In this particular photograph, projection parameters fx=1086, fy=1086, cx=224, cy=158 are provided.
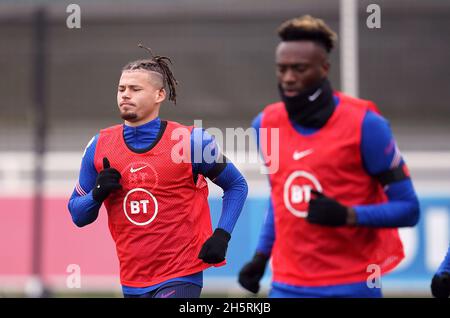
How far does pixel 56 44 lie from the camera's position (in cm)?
1066

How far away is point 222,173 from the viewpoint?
17.8 feet

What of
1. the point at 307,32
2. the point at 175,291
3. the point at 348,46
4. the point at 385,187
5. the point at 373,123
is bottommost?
the point at 175,291

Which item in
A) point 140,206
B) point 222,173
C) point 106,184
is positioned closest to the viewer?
point 106,184

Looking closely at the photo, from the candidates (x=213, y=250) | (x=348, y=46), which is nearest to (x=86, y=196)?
(x=213, y=250)

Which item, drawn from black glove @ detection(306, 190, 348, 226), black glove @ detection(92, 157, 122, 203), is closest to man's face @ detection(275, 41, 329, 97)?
black glove @ detection(306, 190, 348, 226)

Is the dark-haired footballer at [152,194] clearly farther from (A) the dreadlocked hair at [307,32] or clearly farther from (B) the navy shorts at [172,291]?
(A) the dreadlocked hair at [307,32]

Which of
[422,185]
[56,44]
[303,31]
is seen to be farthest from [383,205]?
[56,44]

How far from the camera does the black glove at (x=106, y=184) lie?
5.10 meters

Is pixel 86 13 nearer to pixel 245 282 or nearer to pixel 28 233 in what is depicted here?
pixel 28 233

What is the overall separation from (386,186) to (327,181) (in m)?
0.24

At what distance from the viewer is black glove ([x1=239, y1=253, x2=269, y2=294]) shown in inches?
190

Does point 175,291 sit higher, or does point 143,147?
point 143,147

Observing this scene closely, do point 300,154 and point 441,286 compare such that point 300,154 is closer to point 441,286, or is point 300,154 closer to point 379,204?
point 379,204

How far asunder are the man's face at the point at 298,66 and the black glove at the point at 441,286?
109 centimetres
